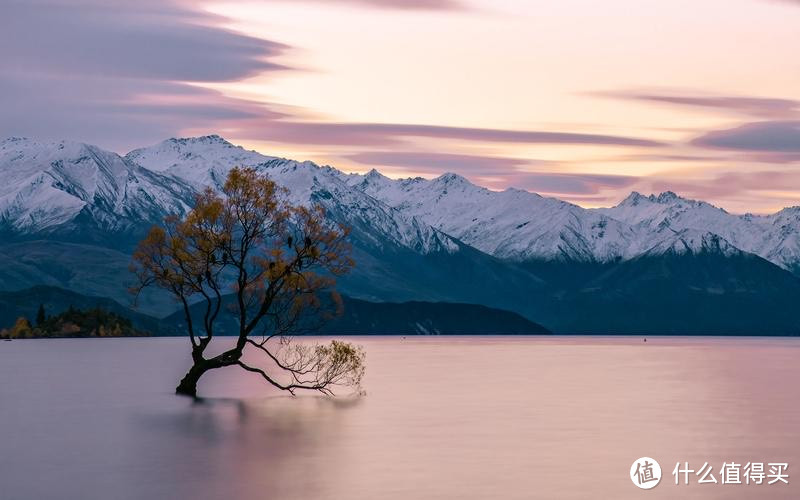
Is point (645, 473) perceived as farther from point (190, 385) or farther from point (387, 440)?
point (190, 385)

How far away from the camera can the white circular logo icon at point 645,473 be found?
5640 cm

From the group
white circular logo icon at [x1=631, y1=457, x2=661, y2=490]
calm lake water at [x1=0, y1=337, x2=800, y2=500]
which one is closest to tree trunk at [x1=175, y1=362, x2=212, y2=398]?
calm lake water at [x1=0, y1=337, x2=800, y2=500]

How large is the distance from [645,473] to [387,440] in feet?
63.1

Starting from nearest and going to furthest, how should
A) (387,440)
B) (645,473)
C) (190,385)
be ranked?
(645,473)
(387,440)
(190,385)

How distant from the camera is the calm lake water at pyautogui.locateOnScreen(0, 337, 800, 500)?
55406 mm

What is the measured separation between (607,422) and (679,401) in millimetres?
27056

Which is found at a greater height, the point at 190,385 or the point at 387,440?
the point at 190,385

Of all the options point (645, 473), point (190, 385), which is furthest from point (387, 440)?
point (190, 385)

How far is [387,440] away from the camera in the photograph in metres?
74.6

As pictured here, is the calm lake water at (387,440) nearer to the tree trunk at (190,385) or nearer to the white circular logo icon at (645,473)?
the white circular logo icon at (645,473)

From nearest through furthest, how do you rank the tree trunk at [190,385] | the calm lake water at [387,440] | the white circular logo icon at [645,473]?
the calm lake water at [387,440], the white circular logo icon at [645,473], the tree trunk at [190,385]

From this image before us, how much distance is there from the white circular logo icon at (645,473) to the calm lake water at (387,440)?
0.59m

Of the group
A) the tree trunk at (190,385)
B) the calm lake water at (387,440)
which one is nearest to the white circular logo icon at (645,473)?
the calm lake water at (387,440)

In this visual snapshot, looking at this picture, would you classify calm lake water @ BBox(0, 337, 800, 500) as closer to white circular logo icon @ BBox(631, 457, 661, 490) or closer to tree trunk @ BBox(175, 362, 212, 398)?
white circular logo icon @ BBox(631, 457, 661, 490)
